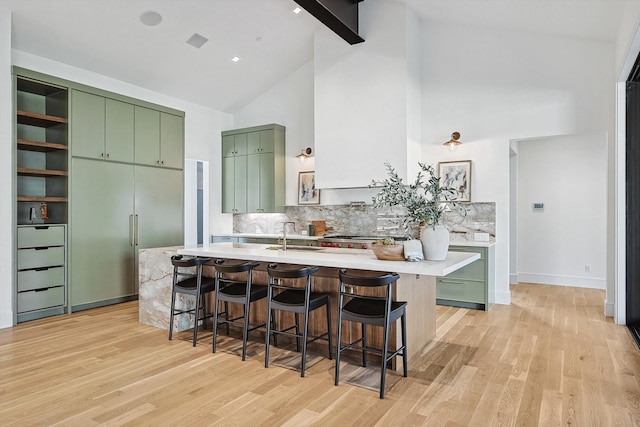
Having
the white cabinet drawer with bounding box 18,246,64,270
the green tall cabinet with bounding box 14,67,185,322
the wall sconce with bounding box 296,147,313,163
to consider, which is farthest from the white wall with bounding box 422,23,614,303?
the white cabinet drawer with bounding box 18,246,64,270

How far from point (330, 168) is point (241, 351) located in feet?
10.4

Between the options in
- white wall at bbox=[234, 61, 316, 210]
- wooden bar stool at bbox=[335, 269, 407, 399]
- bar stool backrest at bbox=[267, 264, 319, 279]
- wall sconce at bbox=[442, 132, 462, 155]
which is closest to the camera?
wooden bar stool at bbox=[335, 269, 407, 399]

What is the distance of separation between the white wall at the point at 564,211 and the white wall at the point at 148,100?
5320 mm

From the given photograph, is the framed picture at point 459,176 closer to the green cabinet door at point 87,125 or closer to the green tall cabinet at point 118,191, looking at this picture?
the green tall cabinet at point 118,191

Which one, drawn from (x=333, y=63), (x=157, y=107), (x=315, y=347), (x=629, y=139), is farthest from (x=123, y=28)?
(x=629, y=139)

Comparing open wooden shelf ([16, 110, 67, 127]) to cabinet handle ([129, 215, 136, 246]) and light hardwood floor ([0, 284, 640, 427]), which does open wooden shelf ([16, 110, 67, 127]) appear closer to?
cabinet handle ([129, 215, 136, 246])

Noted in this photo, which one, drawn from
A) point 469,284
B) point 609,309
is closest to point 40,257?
point 469,284

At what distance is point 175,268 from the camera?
13.3 ft

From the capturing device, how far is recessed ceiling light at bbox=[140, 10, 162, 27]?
4.80m

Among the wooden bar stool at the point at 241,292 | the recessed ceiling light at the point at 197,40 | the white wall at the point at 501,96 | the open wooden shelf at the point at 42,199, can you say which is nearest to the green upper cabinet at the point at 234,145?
the recessed ceiling light at the point at 197,40

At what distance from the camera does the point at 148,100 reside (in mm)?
6273

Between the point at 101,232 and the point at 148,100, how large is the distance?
219cm

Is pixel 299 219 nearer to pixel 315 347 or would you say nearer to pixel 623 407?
pixel 315 347

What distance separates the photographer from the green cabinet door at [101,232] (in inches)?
199
